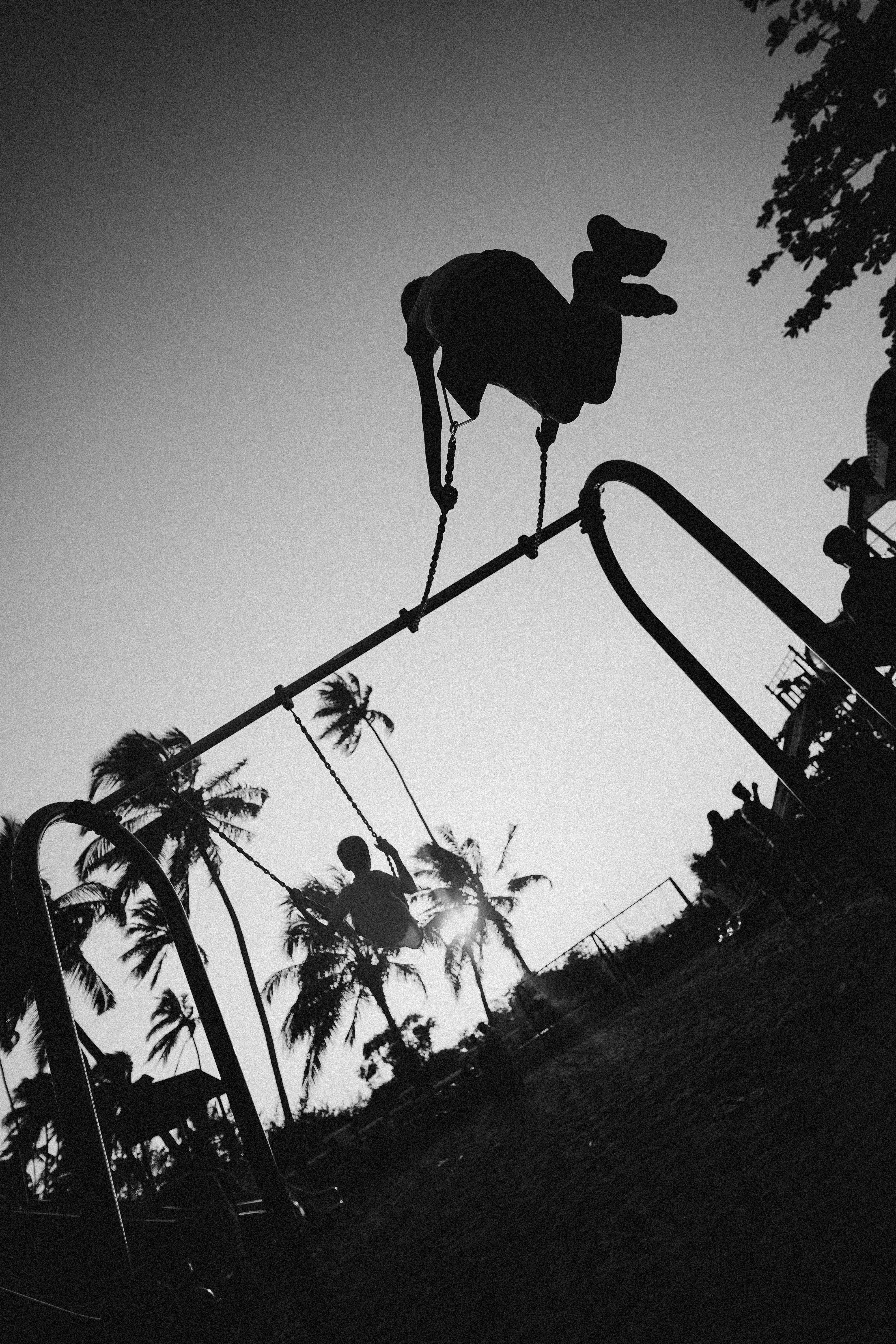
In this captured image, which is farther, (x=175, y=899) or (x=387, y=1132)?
(x=387, y=1132)

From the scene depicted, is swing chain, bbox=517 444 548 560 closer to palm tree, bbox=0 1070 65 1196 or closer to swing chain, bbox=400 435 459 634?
swing chain, bbox=400 435 459 634

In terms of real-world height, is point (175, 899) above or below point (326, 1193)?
above

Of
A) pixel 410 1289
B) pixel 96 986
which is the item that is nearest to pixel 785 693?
pixel 410 1289

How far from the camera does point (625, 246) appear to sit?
1552 millimetres

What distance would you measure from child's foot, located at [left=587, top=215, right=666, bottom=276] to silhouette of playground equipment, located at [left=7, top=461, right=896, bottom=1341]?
103 cm

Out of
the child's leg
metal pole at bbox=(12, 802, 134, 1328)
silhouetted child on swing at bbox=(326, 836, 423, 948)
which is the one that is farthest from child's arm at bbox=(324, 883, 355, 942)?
metal pole at bbox=(12, 802, 134, 1328)

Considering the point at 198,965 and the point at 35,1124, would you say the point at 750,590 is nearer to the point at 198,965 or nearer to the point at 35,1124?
the point at 198,965

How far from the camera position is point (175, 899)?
2.99 m

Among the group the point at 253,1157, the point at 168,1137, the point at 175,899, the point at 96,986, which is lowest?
the point at 253,1157

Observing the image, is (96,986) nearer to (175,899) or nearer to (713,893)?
(713,893)

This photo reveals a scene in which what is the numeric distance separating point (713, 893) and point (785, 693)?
17.1 ft

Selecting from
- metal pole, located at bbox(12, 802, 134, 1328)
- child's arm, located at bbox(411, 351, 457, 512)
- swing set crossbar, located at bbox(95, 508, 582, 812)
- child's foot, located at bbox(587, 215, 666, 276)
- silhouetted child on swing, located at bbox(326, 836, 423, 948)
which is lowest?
metal pole, located at bbox(12, 802, 134, 1328)

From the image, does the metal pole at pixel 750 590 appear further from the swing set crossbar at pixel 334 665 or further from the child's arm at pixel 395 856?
the child's arm at pixel 395 856

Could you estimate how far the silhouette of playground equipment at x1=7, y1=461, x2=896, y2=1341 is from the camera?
1.54m
